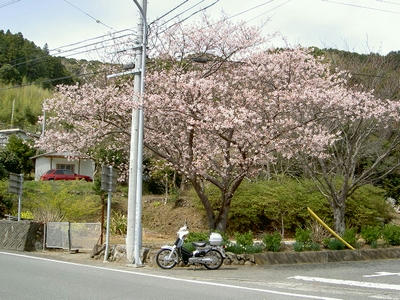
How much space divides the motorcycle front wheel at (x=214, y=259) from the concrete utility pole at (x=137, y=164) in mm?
2122

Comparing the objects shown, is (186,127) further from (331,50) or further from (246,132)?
(331,50)

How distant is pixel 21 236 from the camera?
17.5 metres

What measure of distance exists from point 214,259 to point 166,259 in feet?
4.34

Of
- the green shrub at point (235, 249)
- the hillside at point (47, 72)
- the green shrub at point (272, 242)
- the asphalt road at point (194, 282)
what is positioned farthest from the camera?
the hillside at point (47, 72)

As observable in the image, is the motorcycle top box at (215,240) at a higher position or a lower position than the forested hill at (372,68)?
lower

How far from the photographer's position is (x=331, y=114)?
1581cm

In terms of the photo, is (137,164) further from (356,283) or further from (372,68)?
(372,68)

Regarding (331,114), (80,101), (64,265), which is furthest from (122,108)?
(331,114)

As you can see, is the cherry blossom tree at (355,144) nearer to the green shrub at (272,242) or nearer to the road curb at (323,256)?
the road curb at (323,256)

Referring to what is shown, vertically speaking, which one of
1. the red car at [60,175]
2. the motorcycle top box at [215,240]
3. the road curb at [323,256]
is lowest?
the road curb at [323,256]

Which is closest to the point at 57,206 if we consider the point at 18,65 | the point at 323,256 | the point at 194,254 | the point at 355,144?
the point at 194,254

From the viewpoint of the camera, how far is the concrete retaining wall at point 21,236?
1734 centimetres

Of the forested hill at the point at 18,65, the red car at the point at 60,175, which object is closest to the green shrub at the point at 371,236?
the red car at the point at 60,175

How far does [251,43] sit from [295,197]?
789 cm
